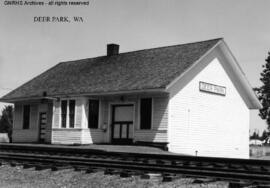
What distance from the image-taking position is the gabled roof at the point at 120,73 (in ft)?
77.9

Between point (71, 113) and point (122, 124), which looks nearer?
point (122, 124)

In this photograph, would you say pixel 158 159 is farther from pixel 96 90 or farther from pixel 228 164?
pixel 96 90

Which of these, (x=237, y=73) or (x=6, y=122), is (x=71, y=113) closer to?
(x=237, y=73)

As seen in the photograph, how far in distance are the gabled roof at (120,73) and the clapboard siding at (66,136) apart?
7.27 ft

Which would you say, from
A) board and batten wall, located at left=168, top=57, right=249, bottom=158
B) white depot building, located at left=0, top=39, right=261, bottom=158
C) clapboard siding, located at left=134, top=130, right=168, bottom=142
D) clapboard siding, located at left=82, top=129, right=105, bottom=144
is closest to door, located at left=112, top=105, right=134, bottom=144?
white depot building, located at left=0, top=39, right=261, bottom=158

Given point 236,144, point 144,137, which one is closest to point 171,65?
point 144,137

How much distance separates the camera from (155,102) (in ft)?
76.9

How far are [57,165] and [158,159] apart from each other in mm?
3545

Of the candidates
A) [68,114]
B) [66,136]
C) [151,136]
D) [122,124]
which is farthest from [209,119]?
[66,136]

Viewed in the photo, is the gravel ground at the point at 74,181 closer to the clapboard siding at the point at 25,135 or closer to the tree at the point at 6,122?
the clapboard siding at the point at 25,135

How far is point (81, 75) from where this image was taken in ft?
97.2

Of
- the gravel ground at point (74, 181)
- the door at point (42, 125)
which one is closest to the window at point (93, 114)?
the door at point (42, 125)

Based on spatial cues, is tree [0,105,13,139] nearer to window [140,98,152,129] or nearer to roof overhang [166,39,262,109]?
roof overhang [166,39,262,109]

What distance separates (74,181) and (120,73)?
16.6 metres
